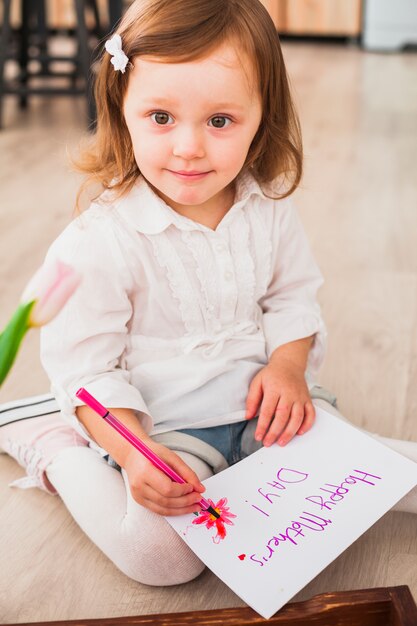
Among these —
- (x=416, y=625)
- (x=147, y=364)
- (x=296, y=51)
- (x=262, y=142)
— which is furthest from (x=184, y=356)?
(x=296, y=51)

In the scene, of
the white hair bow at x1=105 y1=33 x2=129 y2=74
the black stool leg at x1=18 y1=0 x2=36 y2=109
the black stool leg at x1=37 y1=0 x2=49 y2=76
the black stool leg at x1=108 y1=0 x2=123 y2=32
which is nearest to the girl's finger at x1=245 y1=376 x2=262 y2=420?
the white hair bow at x1=105 y1=33 x2=129 y2=74

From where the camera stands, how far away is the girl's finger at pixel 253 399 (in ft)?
3.35

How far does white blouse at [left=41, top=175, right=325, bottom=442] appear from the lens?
3.14 ft

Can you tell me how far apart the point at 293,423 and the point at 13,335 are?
1.54 feet

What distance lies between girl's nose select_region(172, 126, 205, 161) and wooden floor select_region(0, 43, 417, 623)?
0.47m

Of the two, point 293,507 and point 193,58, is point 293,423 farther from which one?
point 193,58

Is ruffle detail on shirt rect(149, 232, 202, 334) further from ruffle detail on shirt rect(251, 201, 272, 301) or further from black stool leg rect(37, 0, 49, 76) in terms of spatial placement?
black stool leg rect(37, 0, 49, 76)

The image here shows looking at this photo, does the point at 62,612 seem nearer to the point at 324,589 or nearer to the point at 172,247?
the point at 324,589

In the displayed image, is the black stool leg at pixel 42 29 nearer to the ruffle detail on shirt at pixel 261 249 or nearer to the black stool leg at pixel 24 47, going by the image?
the black stool leg at pixel 24 47

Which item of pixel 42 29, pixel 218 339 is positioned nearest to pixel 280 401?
pixel 218 339

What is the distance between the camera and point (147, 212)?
38.5 inches

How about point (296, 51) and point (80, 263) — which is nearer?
point (80, 263)

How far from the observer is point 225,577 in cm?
84

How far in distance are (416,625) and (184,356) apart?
1.35ft
